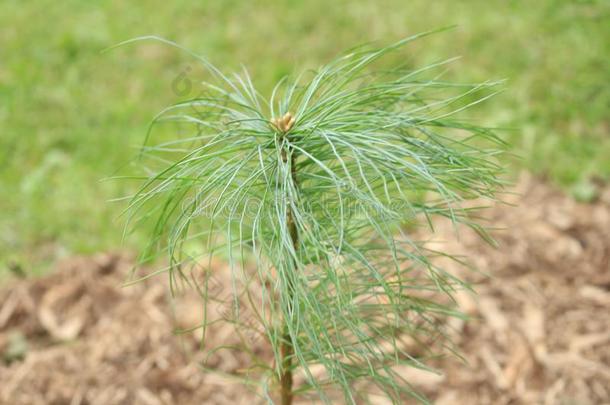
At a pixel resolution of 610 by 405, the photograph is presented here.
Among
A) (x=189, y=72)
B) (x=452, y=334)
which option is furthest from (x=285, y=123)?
(x=189, y=72)

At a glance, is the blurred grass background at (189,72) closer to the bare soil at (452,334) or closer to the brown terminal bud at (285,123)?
the bare soil at (452,334)

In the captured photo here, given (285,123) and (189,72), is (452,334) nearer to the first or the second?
(285,123)

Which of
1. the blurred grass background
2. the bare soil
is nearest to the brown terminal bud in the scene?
the bare soil

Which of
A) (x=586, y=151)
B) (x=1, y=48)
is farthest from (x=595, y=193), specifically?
(x=1, y=48)

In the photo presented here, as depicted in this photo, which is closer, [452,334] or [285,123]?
[285,123]

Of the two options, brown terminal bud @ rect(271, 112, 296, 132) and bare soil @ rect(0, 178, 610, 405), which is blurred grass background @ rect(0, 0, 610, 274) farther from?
brown terminal bud @ rect(271, 112, 296, 132)

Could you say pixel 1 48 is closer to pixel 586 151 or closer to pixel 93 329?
pixel 93 329
